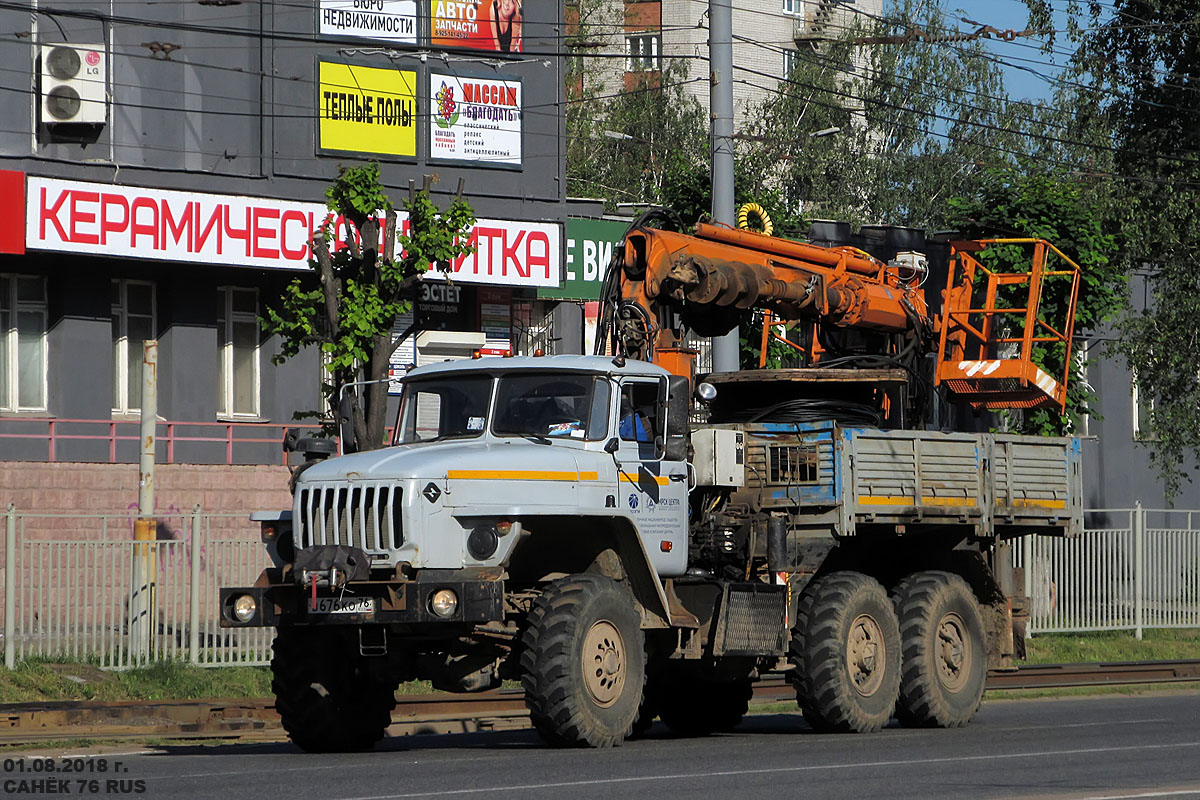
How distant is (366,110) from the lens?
35.8 meters

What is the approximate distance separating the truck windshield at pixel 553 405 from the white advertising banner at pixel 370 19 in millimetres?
22622

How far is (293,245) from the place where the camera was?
33.6m

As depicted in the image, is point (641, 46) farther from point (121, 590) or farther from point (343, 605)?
point (343, 605)

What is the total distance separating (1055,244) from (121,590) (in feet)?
56.3

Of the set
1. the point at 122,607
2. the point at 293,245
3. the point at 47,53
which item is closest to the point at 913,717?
the point at 122,607

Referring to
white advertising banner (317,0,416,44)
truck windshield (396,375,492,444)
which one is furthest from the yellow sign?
truck windshield (396,375,492,444)

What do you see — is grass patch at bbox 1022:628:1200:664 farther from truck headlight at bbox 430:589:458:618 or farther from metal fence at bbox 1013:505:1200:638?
truck headlight at bbox 430:589:458:618

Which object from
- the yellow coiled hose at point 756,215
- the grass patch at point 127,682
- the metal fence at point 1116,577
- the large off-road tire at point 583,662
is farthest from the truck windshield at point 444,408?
the metal fence at point 1116,577

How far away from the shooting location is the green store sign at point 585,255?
123ft

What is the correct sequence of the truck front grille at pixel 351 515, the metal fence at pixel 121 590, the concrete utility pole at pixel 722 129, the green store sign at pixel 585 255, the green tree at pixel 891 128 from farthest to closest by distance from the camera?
the green tree at pixel 891 128 < the green store sign at pixel 585 255 < the metal fence at pixel 121 590 < the concrete utility pole at pixel 722 129 < the truck front grille at pixel 351 515

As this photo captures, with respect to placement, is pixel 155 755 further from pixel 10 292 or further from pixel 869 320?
pixel 10 292

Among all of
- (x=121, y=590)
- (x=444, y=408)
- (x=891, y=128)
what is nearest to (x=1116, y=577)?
(x=121, y=590)

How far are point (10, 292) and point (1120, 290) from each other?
19.6 meters

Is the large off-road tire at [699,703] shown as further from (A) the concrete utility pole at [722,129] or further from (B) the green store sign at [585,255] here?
(B) the green store sign at [585,255]
